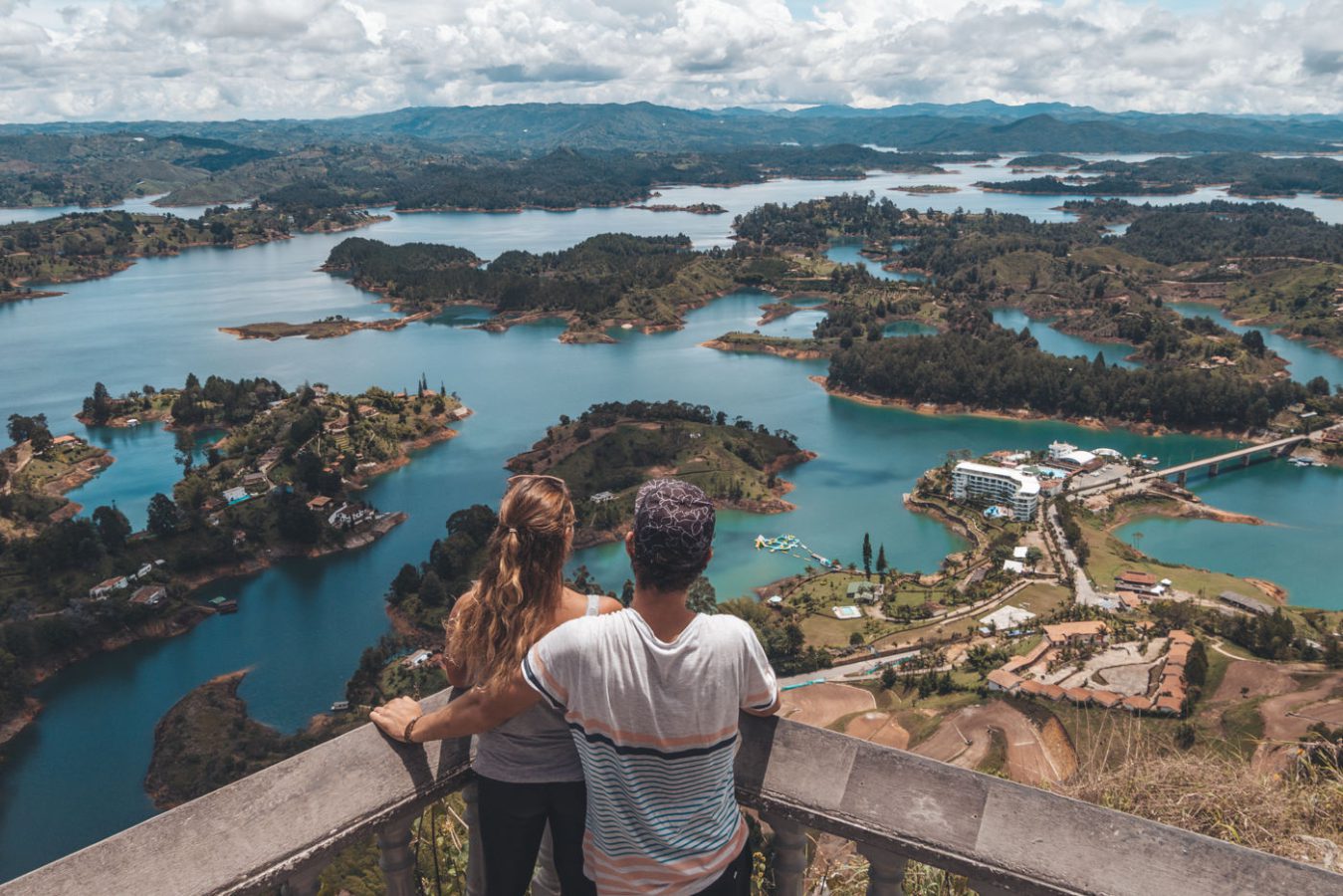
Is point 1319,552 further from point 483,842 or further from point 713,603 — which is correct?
point 483,842

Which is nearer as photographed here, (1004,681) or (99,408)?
(1004,681)

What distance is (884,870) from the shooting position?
2.14 meters

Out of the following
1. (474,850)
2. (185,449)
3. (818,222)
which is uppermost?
(474,850)

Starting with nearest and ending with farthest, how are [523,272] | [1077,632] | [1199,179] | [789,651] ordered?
[1077,632] → [789,651] → [523,272] → [1199,179]

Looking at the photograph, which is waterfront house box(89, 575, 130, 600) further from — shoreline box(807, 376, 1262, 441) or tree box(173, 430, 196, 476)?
shoreline box(807, 376, 1262, 441)

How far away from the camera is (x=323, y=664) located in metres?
26.2

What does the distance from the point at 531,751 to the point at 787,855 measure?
0.71m

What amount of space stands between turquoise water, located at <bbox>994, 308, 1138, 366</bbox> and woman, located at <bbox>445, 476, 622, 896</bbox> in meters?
61.4

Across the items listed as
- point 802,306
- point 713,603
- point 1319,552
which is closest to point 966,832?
point 713,603

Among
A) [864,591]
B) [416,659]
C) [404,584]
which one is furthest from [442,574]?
[864,591]

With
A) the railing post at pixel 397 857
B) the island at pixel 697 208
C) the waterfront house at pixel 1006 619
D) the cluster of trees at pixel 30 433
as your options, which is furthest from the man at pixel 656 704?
the island at pixel 697 208

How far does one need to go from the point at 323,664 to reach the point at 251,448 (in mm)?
19056

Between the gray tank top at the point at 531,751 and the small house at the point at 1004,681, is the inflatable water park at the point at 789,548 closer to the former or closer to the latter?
the small house at the point at 1004,681

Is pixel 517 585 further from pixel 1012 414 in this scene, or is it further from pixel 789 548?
pixel 1012 414
